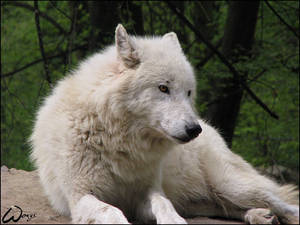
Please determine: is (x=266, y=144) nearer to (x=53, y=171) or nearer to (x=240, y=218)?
(x=240, y=218)

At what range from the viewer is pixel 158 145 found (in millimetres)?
3541

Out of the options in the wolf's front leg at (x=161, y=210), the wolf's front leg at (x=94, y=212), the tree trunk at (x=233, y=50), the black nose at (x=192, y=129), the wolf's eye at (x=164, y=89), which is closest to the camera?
the wolf's front leg at (x=94, y=212)

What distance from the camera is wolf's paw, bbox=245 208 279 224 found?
3.54 metres

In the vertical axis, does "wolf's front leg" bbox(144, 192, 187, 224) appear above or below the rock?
above

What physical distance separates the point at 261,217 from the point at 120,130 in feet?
5.02

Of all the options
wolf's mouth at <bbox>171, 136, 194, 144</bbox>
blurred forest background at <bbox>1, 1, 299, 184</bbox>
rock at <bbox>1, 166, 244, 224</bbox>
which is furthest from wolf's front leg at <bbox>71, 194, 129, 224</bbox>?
blurred forest background at <bbox>1, 1, 299, 184</bbox>

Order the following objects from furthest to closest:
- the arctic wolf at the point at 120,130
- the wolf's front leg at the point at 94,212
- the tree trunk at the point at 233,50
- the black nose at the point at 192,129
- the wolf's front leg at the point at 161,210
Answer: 1. the tree trunk at the point at 233,50
2. the arctic wolf at the point at 120,130
3. the black nose at the point at 192,129
4. the wolf's front leg at the point at 161,210
5. the wolf's front leg at the point at 94,212

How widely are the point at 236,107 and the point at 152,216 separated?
14.3 feet

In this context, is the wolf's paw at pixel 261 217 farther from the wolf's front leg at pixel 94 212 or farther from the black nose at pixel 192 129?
the wolf's front leg at pixel 94 212

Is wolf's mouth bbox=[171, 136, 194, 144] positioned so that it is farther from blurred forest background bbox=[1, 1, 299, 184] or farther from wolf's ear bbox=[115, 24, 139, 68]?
blurred forest background bbox=[1, 1, 299, 184]

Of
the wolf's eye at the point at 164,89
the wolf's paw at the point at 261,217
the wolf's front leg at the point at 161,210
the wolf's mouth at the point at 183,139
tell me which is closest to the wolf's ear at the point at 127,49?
the wolf's eye at the point at 164,89

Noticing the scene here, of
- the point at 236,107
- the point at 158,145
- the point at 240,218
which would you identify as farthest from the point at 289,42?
the point at 158,145

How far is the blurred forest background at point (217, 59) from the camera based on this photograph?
6.17 metres

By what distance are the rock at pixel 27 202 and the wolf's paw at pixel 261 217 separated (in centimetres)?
28
